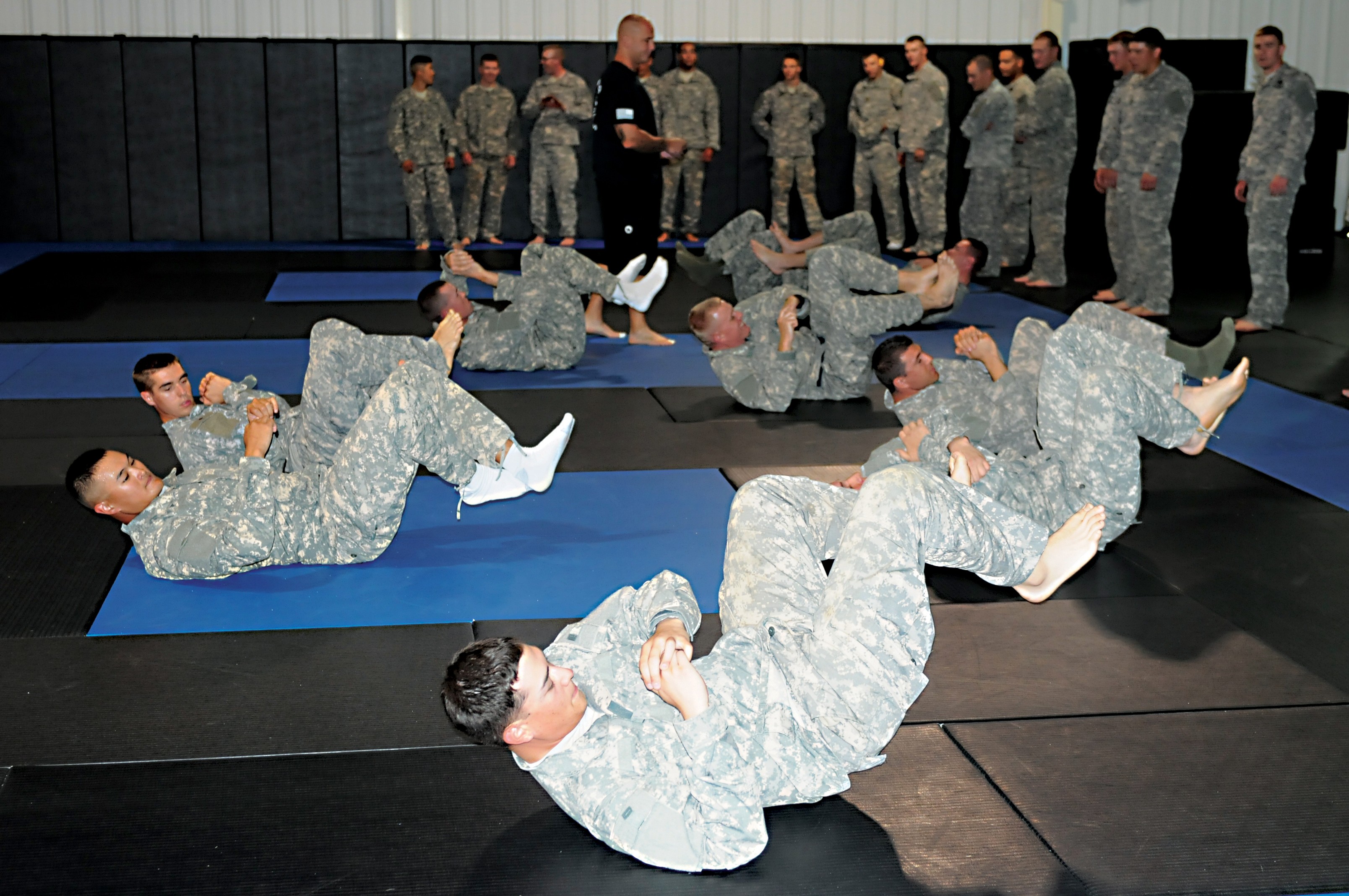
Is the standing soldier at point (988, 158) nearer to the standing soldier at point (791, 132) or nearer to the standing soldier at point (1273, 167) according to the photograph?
the standing soldier at point (791, 132)

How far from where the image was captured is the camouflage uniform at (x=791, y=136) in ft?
44.6

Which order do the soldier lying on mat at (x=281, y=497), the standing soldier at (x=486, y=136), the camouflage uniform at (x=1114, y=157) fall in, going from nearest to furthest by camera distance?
the soldier lying on mat at (x=281, y=497) < the camouflage uniform at (x=1114, y=157) < the standing soldier at (x=486, y=136)

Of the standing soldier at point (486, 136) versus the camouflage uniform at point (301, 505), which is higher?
the standing soldier at point (486, 136)

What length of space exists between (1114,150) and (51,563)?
787 cm

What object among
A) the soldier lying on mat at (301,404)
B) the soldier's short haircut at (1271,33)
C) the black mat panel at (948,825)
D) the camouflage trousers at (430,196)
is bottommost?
the black mat panel at (948,825)

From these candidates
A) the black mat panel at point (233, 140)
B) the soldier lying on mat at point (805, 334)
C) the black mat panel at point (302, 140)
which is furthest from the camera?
the black mat panel at point (302, 140)

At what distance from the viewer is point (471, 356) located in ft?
24.1

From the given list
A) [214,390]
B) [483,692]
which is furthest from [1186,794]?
[214,390]

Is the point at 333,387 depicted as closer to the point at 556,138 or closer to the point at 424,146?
the point at 424,146

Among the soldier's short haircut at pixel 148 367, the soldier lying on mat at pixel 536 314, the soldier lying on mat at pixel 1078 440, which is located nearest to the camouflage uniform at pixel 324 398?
the soldier's short haircut at pixel 148 367

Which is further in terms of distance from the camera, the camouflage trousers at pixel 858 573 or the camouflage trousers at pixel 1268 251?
the camouflage trousers at pixel 1268 251

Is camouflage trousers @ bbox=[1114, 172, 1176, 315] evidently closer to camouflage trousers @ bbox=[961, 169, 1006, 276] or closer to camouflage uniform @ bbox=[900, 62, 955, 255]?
camouflage trousers @ bbox=[961, 169, 1006, 276]

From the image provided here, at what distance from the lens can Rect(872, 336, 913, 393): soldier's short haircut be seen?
477 centimetres

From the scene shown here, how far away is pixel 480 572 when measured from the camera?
4199 mm
